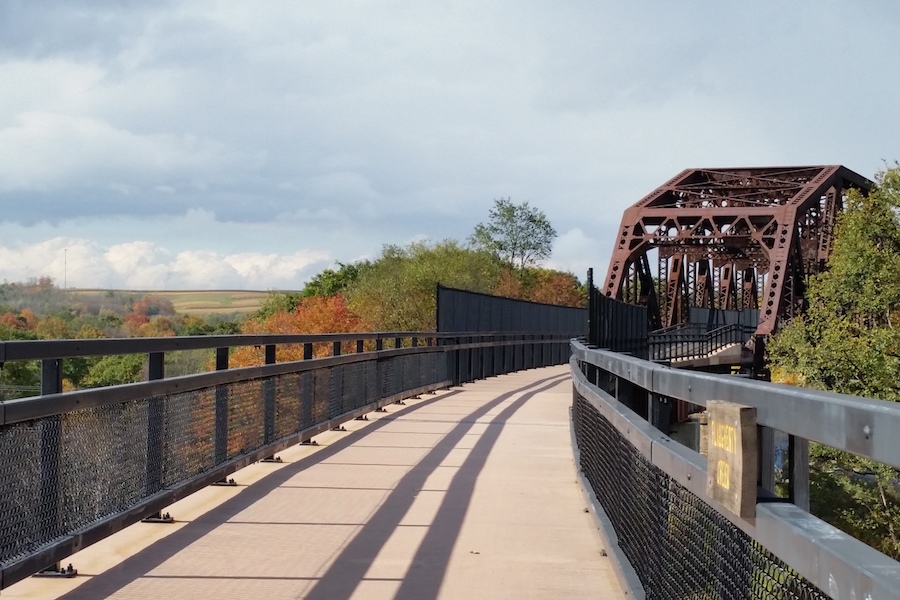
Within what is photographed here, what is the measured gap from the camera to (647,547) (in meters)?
5.06

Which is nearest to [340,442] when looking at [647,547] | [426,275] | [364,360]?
[364,360]

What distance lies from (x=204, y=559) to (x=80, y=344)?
4.61ft

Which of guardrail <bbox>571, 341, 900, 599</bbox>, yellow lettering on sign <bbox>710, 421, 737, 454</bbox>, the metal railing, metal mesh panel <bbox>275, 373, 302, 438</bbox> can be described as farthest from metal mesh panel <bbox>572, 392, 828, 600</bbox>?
the metal railing

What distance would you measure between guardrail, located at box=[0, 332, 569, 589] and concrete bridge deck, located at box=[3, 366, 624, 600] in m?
0.22

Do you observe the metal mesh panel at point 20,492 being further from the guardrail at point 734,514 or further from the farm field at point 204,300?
the farm field at point 204,300

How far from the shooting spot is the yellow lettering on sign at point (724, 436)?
2947 millimetres

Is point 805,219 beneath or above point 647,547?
above

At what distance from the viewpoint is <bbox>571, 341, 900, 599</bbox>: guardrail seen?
6.91ft

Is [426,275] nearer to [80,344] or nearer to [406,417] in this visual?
[406,417]

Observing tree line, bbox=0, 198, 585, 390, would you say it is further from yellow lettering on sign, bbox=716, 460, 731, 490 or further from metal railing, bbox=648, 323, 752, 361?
yellow lettering on sign, bbox=716, 460, 731, 490

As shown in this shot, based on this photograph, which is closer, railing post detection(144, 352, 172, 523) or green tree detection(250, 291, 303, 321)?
railing post detection(144, 352, 172, 523)

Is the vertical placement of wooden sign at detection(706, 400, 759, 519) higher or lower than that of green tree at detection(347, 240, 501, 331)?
lower

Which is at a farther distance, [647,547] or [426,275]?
[426,275]

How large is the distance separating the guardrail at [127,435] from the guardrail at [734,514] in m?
2.80
